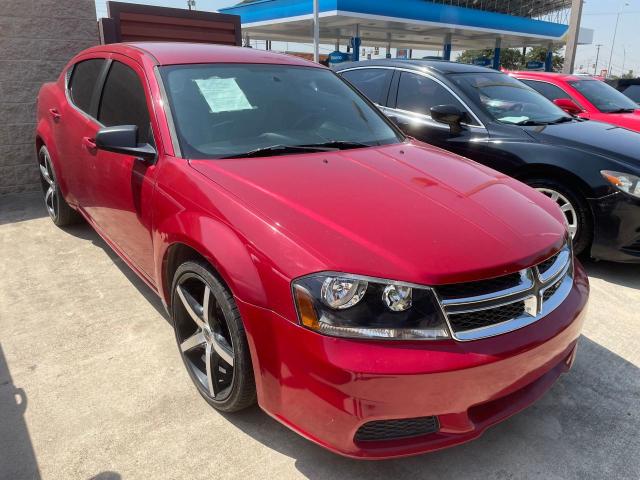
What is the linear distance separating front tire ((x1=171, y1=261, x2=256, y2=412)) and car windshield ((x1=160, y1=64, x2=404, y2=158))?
66cm

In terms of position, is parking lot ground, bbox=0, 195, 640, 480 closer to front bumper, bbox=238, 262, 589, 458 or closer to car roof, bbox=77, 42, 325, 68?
front bumper, bbox=238, 262, 589, 458

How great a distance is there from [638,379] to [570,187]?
183 centimetres

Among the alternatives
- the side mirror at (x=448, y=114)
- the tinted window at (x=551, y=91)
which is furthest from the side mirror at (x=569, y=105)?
the side mirror at (x=448, y=114)

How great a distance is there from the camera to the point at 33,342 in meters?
2.93

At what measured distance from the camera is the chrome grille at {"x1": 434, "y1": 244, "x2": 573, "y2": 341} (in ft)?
5.87

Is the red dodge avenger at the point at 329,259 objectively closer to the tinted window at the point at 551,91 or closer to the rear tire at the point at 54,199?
the rear tire at the point at 54,199

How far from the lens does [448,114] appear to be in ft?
14.4

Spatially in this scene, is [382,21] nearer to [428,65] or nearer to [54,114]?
[428,65]

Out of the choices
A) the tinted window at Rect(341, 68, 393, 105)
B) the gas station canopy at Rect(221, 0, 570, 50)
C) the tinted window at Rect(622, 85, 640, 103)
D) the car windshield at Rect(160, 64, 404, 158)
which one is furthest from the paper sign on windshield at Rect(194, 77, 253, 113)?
the gas station canopy at Rect(221, 0, 570, 50)

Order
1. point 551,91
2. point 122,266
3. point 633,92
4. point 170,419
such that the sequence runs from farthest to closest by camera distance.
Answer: point 633,92, point 551,91, point 122,266, point 170,419

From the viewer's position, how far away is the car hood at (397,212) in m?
1.83

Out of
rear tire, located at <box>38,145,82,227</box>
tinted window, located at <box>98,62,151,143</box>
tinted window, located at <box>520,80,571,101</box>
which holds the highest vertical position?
tinted window, located at <box>98,62,151,143</box>

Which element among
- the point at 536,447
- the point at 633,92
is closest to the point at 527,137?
the point at 536,447

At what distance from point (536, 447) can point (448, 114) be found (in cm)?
298
